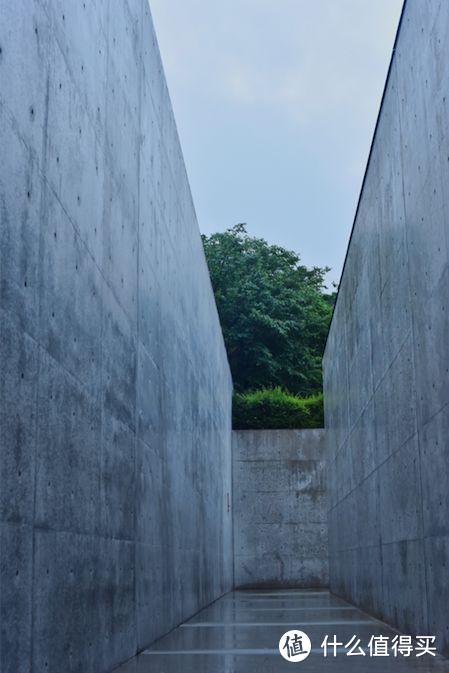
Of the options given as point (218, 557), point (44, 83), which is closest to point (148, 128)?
point (44, 83)

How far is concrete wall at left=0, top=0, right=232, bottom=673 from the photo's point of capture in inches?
118

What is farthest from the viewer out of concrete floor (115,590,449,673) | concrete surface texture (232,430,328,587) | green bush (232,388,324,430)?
green bush (232,388,324,430)

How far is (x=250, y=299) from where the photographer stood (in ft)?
90.7

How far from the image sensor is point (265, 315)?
88.5 feet

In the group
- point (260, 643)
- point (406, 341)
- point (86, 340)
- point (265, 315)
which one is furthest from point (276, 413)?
point (86, 340)

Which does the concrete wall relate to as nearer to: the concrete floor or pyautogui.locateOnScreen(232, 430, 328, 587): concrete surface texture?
the concrete floor

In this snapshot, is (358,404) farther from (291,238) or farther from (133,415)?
(291,238)

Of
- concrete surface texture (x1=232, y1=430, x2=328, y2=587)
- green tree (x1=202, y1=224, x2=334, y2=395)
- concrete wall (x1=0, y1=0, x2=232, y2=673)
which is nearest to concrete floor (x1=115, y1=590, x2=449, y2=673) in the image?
concrete wall (x1=0, y1=0, x2=232, y2=673)

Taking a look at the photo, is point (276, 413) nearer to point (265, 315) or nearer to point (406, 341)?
point (265, 315)

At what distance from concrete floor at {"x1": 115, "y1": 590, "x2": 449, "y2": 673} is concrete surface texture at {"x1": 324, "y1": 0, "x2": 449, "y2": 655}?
11.6 inches

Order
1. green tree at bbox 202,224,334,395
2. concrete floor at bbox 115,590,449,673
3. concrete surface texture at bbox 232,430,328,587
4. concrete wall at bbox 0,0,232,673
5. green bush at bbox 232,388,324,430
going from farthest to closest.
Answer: green tree at bbox 202,224,334,395 < green bush at bbox 232,388,324,430 < concrete surface texture at bbox 232,430,328,587 < concrete floor at bbox 115,590,449,673 < concrete wall at bbox 0,0,232,673

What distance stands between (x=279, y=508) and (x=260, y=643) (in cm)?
1111

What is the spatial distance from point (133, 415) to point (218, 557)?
758 cm

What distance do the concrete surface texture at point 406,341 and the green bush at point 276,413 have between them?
8308mm
